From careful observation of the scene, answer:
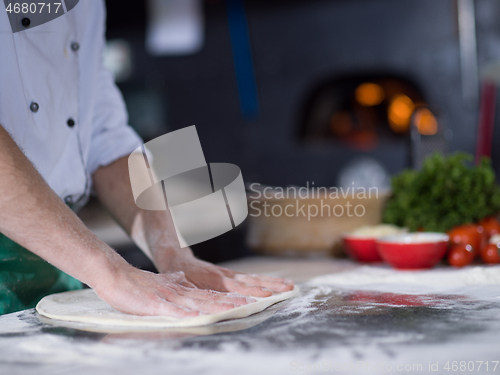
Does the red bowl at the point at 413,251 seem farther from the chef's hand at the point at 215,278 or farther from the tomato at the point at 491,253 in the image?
the chef's hand at the point at 215,278

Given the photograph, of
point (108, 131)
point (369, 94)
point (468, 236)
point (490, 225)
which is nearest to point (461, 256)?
point (468, 236)

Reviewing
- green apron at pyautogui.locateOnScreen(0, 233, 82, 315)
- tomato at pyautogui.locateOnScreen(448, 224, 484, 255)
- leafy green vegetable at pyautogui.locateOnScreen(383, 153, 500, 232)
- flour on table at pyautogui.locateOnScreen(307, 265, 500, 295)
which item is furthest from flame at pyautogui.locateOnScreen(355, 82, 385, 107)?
green apron at pyautogui.locateOnScreen(0, 233, 82, 315)

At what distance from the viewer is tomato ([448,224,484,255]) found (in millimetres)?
1138

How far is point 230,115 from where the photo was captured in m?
4.48

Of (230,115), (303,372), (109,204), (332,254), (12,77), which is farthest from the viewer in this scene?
(230,115)

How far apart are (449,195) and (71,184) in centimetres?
89

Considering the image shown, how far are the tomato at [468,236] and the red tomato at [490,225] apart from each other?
0.11ft

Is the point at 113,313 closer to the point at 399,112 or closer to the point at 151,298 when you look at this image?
the point at 151,298

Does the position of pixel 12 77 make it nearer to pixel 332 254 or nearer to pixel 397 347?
pixel 397 347

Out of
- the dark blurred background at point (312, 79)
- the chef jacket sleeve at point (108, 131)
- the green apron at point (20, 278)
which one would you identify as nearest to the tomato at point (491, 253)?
the chef jacket sleeve at point (108, 131)

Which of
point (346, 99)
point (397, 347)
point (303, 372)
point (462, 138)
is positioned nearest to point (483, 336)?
point (397, 347)

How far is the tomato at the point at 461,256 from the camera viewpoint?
1.10 m

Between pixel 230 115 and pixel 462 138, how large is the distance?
1990mm

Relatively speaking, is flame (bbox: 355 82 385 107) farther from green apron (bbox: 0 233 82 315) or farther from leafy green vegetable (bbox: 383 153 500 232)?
green apron (bbox: 0 233 82 315)
